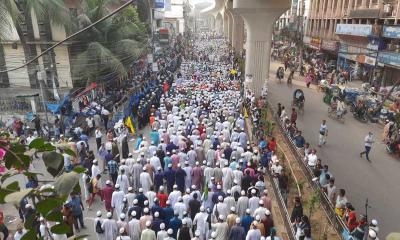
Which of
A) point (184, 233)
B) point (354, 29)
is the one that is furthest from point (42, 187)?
point (354, 29)

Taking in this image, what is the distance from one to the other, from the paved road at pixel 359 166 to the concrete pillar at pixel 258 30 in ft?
10.1

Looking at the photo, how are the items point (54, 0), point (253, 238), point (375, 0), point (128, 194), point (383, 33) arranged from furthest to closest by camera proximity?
point (375, 0)
point (383, 33)
point (54, 0)
point (128, 194)
point (253, 238)

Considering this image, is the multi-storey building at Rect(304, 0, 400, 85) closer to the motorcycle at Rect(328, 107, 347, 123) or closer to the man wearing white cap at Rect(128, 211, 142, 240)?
the motorcycle at Rect(328, 107, 347, 123)

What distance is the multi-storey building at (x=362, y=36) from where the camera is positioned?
949 inches

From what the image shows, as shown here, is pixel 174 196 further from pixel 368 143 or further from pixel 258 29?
pixel 258 29

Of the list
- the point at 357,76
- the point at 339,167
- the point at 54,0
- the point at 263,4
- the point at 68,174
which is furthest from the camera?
the point at 357,76

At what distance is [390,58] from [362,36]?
5.68 m

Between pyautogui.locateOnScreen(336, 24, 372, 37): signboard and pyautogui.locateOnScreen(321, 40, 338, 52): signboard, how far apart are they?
125cm

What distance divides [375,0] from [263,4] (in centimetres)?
1206

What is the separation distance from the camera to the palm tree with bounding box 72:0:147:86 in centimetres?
2033

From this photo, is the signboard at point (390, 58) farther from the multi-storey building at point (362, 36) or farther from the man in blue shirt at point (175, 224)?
the man in blue shirt at point (175, 224)

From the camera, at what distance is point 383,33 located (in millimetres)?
24938

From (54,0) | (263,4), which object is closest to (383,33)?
(263,4)

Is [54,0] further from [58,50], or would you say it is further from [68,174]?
[68,174]
